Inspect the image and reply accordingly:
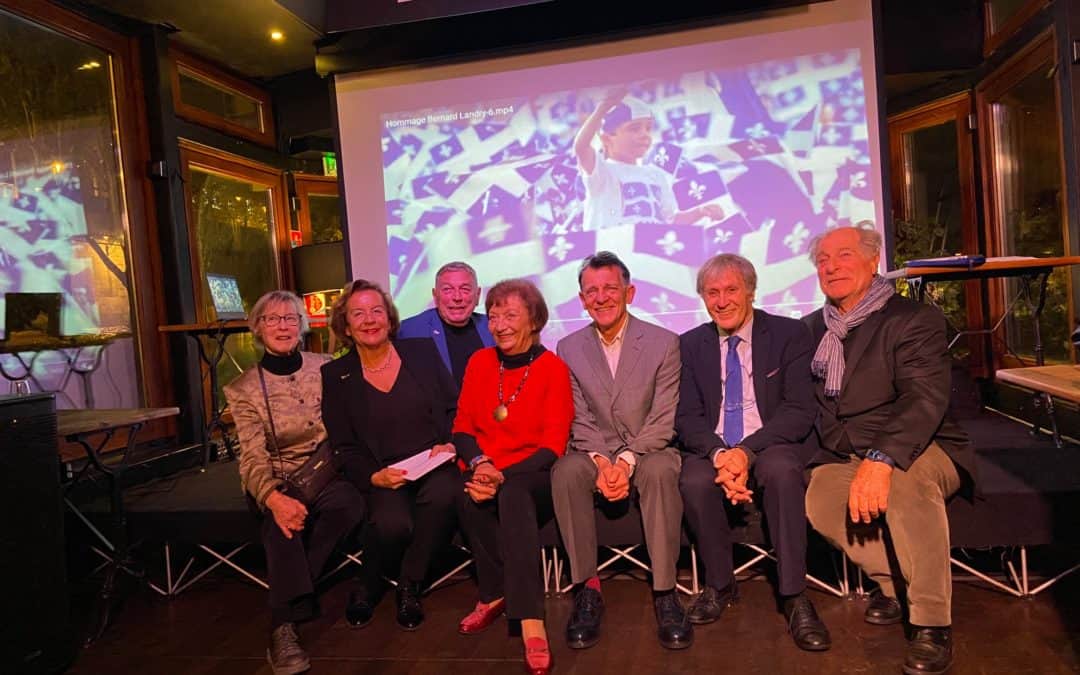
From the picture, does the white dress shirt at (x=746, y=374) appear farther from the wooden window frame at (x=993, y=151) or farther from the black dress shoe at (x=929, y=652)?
the wooden window frame at (x=993, y=151)

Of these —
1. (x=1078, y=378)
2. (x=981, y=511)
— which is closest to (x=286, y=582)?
(x=981, y=511)

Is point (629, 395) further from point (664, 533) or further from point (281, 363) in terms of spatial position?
point (281, 363)

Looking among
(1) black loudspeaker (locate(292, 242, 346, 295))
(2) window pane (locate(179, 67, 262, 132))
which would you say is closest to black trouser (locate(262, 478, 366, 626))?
(1) black loudspeaker (locate(292, 242, 346, 295))

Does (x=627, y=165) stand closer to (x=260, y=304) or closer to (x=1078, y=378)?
(x=260, y=304)

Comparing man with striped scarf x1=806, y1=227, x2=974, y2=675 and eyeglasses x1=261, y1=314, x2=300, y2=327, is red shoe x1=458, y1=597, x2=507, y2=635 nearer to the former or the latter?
man with striped scarf x1=806, y1=227, x2=974, y2=675

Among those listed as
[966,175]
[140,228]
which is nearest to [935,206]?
[966,175]

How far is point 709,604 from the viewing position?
2.33 metres

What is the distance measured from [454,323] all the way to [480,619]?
131 cm

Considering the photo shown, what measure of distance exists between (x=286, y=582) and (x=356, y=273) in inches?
99.3

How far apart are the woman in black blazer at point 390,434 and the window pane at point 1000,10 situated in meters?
4.82

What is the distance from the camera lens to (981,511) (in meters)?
2.30

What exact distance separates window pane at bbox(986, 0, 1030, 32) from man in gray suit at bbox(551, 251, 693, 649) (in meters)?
4.23

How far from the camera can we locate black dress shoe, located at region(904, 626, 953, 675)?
74.5 inches

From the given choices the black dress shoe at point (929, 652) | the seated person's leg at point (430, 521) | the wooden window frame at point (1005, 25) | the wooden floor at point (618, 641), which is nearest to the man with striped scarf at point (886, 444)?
the black dress shoe at point (929, 652)
